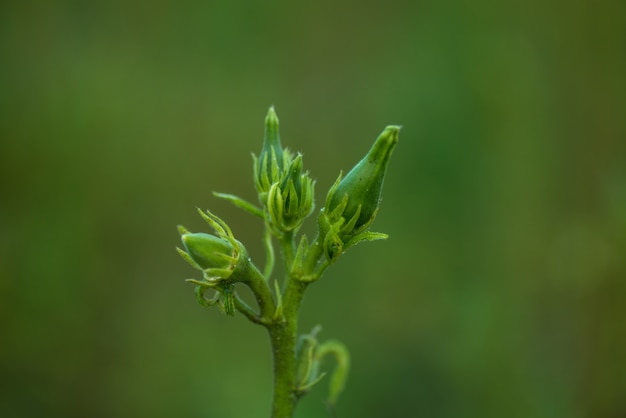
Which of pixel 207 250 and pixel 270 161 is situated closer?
pixel 207 250

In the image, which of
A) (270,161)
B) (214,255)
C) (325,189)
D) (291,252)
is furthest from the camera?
(325,189)

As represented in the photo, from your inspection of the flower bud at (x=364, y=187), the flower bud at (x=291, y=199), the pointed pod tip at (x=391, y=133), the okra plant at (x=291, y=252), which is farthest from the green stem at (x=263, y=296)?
the pointed pod tip at (x=391, y=133)

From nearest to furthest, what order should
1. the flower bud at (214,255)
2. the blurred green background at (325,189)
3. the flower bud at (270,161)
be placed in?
the flower bud at (214,255) → the flower bud at (270,161) → the blurred green background at (325,189)

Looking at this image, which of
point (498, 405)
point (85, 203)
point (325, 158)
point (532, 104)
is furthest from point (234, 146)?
point (498, 405)

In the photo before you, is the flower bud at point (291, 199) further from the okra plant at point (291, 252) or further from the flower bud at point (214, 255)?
the flower bud at point (214, 255)

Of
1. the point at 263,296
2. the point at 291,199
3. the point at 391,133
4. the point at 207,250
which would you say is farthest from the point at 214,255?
the point at 391,133

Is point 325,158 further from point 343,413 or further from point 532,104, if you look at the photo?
point 343,413

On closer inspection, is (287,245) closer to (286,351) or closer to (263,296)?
(263,296)
